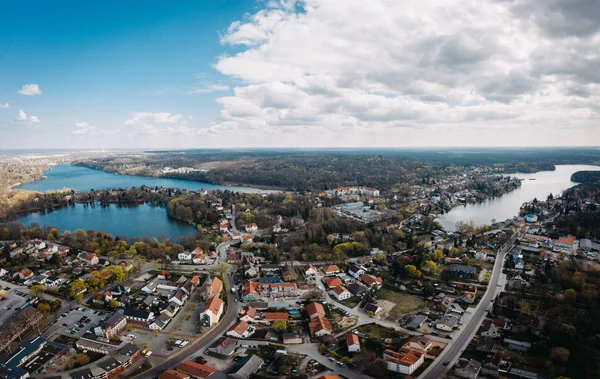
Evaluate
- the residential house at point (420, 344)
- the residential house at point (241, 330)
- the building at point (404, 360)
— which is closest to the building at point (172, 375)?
the residential house at point (241, 330)

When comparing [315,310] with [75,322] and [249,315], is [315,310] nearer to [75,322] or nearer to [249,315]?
[249,315]

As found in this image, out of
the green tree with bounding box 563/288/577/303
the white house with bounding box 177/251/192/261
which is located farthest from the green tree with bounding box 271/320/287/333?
the green tree with bounding box 563/288/577/303

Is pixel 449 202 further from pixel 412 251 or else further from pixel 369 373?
pixel 369 373

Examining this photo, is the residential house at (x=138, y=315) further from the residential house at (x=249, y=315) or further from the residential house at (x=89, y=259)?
the residential house at (x=89, y=259)

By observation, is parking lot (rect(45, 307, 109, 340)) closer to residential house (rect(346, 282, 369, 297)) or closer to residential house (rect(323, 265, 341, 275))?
residential house (rect(323, 265, 341, 275))

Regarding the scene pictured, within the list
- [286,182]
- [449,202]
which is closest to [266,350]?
[449,202]

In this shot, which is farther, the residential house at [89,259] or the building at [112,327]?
the residential house at [89,259]
